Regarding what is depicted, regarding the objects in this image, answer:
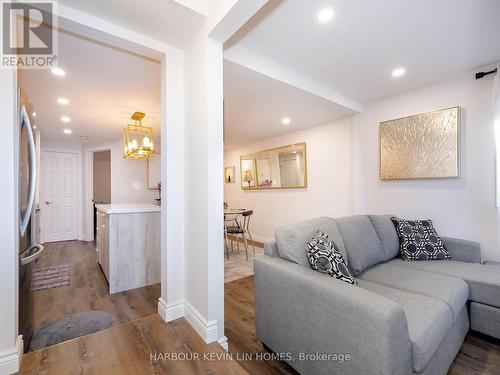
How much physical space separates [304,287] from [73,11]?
2.39m

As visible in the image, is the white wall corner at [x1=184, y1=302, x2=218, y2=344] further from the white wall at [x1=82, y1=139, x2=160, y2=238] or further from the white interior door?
the white interior door

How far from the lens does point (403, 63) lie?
239 centimetres

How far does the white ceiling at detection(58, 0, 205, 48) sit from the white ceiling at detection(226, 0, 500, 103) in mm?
456

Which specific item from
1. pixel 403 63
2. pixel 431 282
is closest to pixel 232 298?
pixel 431 282

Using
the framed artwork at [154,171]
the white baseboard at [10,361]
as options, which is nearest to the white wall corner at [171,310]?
the white baseboard at [10,361]

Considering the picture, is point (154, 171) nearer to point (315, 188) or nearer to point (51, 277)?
point (51, 277)

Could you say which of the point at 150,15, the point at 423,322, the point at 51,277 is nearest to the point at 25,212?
the point at 150,15

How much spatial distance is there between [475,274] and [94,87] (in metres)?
4.29

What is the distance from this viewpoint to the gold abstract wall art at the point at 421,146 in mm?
2615

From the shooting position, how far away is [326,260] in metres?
1.52

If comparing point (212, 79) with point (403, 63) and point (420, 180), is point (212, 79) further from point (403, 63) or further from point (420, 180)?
point (420, 180)

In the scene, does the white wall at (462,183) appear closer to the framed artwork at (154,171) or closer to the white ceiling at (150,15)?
the white ceiling at (150,15)

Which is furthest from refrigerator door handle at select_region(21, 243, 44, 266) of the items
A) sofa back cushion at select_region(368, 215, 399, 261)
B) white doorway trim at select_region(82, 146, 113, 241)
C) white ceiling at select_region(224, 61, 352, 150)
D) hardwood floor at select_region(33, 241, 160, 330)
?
white doorway trim at select_region(82, 146, 113, 241)

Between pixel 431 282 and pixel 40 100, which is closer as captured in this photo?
pixel 431 282
